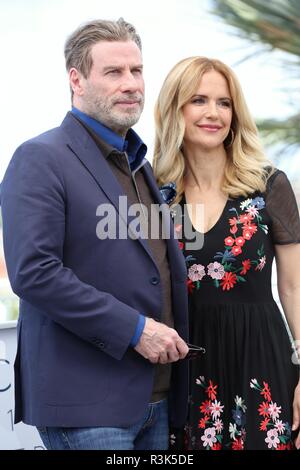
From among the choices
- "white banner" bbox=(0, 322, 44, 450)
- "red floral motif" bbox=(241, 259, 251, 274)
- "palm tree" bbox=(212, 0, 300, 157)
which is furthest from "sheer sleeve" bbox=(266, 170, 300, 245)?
"palm tree" bbox=(212, 0, 300, 157)

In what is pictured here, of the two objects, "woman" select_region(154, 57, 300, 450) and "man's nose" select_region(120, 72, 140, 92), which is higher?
"man's nose" select_region(120, 72, 140, 92)

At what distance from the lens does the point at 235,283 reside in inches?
76.2

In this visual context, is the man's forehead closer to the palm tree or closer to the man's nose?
the man's nose

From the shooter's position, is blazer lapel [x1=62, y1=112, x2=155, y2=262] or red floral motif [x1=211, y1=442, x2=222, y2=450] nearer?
blazer lapel [x1=62, y1=112, x2=155, y2=262]

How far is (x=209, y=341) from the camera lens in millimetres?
1927

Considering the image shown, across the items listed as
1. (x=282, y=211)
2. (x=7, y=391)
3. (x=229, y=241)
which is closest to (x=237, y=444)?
(x=229, y=241)

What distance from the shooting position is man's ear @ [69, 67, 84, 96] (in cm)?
174

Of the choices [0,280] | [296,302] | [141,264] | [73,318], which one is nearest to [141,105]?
[141,264]

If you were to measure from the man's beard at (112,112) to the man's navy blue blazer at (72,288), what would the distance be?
2.1 inches

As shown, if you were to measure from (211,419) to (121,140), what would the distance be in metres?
0.79

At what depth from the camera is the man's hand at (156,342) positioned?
1.58 meters

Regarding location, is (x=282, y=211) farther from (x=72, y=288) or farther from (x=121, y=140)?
(x=72, y=288)

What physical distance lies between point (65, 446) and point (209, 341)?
50 cm

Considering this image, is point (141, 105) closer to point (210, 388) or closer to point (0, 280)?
point (210, 388)
